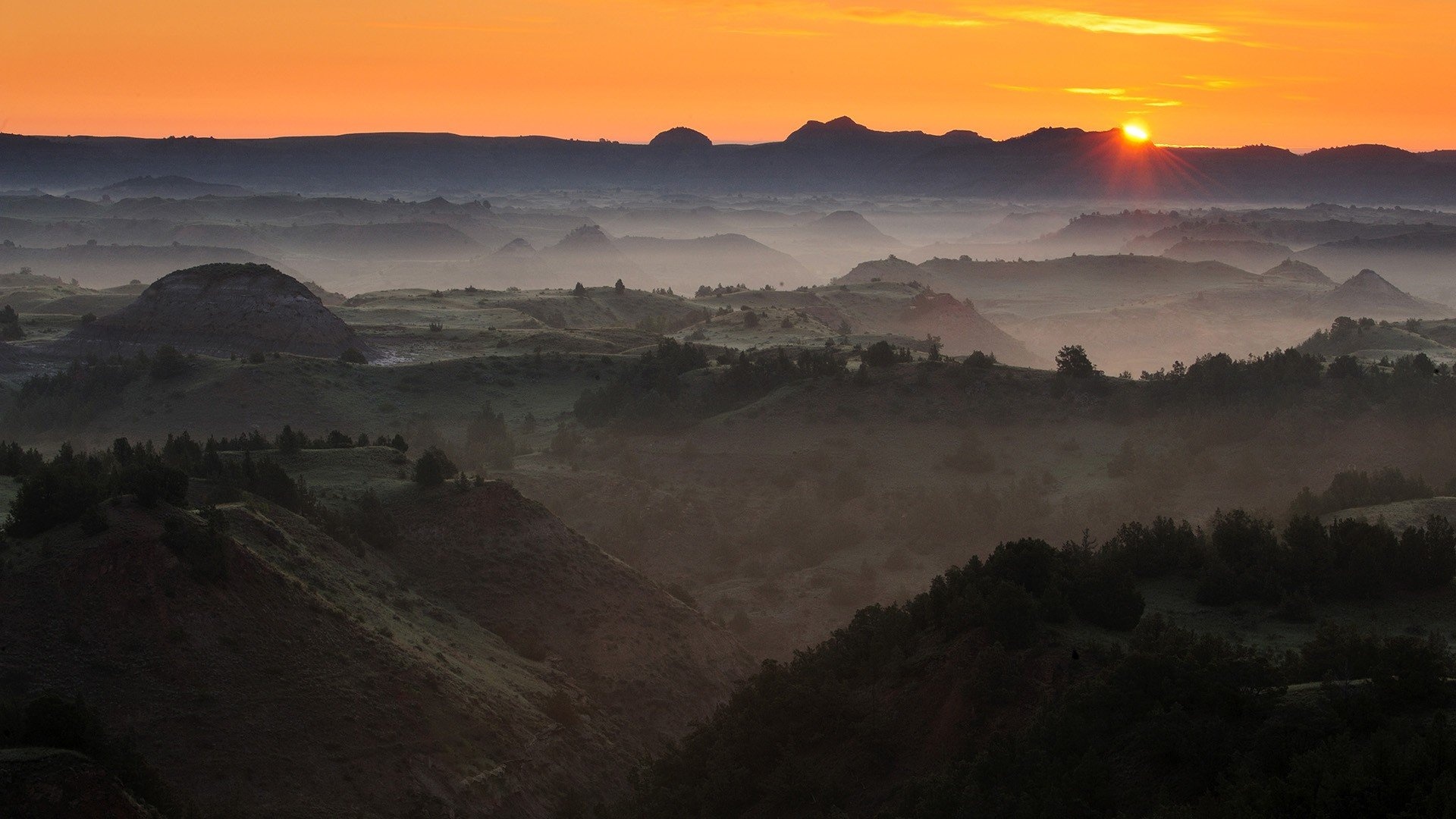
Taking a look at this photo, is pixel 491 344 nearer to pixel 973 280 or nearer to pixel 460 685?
pixel 460 685

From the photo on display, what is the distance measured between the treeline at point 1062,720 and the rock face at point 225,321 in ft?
158

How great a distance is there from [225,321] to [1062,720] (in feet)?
189

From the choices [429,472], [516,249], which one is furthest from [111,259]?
[429,472]

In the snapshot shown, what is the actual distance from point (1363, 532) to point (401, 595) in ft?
55.8

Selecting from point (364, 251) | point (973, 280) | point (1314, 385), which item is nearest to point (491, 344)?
point (1314, 385)

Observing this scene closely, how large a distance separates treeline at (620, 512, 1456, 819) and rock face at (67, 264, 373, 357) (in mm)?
48183

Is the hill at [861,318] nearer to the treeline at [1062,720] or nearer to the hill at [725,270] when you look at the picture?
the treeline at [1062,720]

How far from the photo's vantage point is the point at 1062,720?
13.9 m

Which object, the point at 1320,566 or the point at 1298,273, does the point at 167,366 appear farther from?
the point at 1298,273

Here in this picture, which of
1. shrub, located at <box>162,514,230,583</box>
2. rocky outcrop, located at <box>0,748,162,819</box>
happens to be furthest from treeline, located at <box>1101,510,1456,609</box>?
rocky outcrop, located at <box>0,748,162,819</box>

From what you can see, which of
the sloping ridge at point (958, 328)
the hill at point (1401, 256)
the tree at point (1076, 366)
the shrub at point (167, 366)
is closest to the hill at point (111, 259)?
the sloping ridge at point (958, 328)

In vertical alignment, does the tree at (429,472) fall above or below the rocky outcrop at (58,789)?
above

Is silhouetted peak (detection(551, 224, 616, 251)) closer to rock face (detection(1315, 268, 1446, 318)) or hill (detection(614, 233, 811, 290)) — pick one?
hill (detection(614, 233, 811, 290))

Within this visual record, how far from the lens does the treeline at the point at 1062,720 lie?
1160 cm
